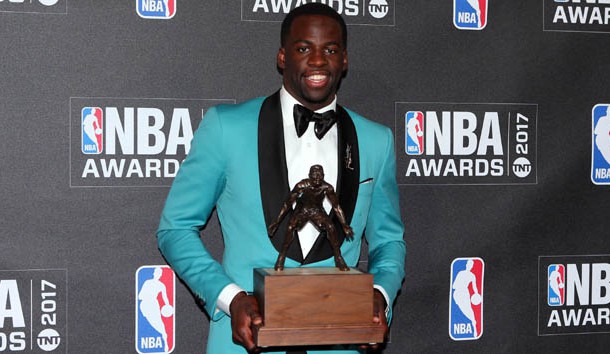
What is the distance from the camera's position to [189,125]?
2471 mm

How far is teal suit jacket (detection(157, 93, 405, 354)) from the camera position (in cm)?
190

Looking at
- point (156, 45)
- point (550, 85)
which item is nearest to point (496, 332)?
point (550, 85)

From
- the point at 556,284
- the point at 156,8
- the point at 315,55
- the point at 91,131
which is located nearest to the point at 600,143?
the point at 556,284

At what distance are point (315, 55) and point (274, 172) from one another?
0.29 meters

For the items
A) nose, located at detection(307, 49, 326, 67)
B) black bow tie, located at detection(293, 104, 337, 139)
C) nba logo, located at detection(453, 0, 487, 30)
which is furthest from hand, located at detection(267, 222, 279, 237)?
nba logo, located at detection(453, 0, 487, 30)

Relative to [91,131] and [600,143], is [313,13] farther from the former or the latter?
[600,143]

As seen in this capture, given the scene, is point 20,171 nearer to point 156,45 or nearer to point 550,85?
point 156,45

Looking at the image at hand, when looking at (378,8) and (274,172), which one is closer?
(274,172)

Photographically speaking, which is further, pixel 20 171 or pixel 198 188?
pixel 20 171

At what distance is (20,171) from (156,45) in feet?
1.80

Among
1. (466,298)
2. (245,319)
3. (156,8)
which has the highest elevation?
(156,8)

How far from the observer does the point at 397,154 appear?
2.62 m

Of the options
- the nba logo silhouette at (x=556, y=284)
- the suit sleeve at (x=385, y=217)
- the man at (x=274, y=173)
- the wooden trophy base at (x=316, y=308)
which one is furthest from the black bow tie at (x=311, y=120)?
the nba logo silhouette at (x=556, y=284)

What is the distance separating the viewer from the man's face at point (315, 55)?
1.89m
